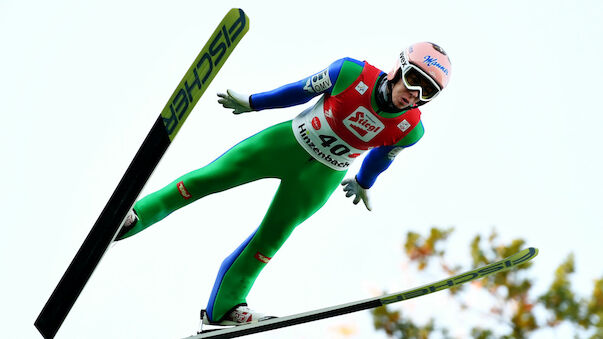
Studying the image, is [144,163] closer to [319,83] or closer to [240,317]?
[319,83]

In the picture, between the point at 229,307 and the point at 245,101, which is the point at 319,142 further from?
the point at 229,307

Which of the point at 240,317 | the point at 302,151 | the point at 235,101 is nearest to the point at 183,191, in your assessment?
the point at 235,101

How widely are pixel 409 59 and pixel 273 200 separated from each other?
97cm

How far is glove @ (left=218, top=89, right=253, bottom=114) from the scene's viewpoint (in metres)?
3.12

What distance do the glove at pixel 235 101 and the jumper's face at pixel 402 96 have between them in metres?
0.72

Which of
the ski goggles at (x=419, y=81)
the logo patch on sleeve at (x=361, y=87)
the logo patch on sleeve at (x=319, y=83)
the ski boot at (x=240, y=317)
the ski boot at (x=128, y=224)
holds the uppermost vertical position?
the logo patch on sleeve at (x=319, y=83)

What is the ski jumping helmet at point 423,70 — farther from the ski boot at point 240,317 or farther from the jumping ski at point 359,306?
the ski boot at point 240,317

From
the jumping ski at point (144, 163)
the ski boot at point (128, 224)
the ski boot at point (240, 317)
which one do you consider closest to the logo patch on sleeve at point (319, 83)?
the jumping ski at point (144, 163)

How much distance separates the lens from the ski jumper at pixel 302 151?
119 inches

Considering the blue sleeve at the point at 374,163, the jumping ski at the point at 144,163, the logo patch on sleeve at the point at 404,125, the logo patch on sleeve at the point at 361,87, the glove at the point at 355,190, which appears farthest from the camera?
the glove at the point at 355,190

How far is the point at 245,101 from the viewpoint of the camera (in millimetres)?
3111

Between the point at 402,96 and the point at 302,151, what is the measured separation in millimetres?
575

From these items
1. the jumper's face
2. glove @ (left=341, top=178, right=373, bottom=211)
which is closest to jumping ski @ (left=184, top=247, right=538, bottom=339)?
glove @ (left=341, top=178, right=373, bottom=211)

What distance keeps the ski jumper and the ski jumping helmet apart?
6.3 inches
